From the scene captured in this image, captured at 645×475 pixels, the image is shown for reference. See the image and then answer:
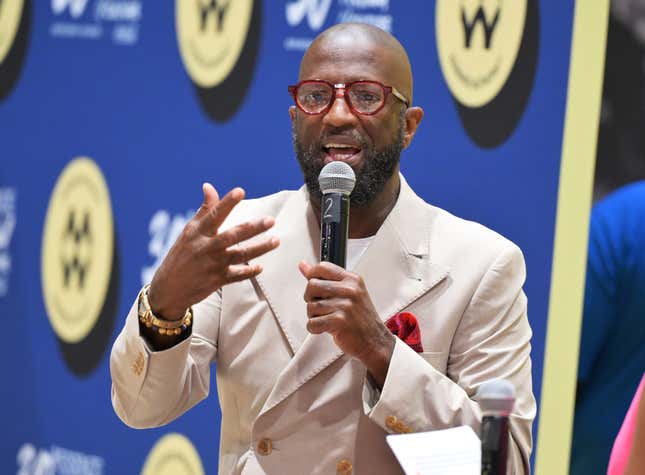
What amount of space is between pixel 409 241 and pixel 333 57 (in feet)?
1.52

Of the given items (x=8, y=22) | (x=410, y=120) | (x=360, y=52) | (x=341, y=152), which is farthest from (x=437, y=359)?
(x=8, y=22)

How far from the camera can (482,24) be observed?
3.45 metres

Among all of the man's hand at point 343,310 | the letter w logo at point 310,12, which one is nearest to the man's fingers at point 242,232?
the man's hand at point 343,310

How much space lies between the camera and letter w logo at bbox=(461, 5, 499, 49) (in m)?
3.42

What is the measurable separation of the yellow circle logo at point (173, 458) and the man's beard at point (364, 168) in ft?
6.25

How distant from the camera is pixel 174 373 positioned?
2451mm

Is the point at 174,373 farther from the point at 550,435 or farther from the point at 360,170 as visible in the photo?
the point at 550,435

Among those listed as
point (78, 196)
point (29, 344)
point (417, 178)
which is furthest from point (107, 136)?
point (417, 178)

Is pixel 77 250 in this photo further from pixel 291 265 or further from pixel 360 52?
pixel 360 52

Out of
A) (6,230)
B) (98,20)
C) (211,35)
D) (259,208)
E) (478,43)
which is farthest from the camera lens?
(6,230)

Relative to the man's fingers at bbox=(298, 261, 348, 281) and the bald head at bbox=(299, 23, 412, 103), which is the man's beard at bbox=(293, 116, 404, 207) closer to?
the bald head at bbox=(299, 23, 412, 103)

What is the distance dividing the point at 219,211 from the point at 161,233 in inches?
89.0

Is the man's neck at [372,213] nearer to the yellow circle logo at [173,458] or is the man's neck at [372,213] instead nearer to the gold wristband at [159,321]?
the gold wristband at [159,321]

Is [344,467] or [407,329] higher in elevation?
[407,329]
